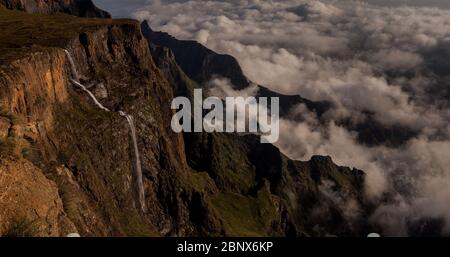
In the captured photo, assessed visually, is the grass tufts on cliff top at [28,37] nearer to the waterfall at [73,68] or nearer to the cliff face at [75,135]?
the cliff face at [75,135]

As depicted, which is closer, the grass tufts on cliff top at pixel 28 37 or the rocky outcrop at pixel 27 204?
the rocky outcrop at pixel 27 204

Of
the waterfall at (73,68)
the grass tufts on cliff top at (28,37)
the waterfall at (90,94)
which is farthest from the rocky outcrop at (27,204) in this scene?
the waterfall at (90,94)

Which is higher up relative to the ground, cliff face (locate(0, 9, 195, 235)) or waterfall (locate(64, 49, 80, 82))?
waterfall (locate(64, 49, 80, 82))

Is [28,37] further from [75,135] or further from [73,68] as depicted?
[75,135]

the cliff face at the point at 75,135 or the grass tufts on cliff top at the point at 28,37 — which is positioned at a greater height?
the grass tufts on cliff top at the point at 28,37

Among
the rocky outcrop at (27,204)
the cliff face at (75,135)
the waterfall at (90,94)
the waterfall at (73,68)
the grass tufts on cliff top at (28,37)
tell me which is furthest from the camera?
the waterfall at (90,94)

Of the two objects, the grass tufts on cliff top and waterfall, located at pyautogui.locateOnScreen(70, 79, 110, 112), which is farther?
waterfall, located at pyautogui.locateOnScreen(70, 79, 110, 112)

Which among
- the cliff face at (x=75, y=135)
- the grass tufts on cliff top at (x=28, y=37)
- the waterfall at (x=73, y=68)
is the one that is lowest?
the cliff face at (x=75, y=135)

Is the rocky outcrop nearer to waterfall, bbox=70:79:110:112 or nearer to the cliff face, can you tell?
the cliff face

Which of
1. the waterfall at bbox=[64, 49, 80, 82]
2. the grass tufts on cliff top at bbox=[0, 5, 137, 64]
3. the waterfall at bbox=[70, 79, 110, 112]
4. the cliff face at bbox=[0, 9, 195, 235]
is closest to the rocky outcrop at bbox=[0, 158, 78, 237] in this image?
the cliff face at bbox=[0, 9, 195, 235]

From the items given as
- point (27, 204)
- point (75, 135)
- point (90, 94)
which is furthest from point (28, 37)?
point (27, 204)

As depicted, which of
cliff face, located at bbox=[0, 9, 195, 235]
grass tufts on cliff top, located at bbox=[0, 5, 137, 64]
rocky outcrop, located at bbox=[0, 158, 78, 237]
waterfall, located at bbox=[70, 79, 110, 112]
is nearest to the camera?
rocky outcrop, located at bbox=[0, 158, 78, 237]
